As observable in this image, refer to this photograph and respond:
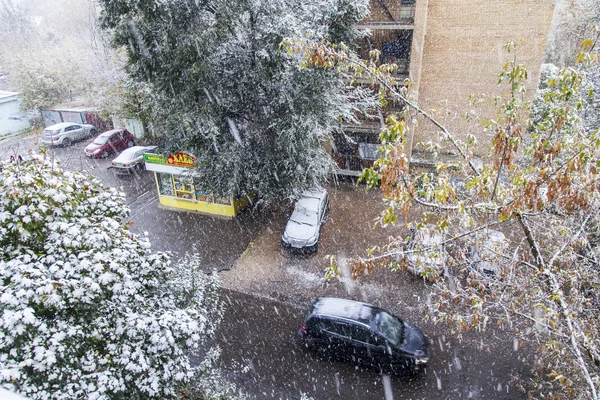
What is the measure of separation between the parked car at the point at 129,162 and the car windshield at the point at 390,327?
46.3ft

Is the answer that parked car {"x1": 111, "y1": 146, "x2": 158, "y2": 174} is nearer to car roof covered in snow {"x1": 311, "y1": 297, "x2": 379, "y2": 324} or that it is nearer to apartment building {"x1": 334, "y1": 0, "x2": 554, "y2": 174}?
apartment building {"x1": 334, "y1": 0, "x2": 554, "y2": 174}

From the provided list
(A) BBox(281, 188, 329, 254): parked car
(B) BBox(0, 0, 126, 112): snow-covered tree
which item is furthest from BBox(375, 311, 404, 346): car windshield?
(B) BBox(0, 0, 126, 112): snow-covered tree

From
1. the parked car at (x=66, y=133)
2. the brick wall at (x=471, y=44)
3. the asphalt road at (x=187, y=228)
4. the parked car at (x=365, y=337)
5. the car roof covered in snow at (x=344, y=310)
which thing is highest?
the brick wall at (x=471, y=44)

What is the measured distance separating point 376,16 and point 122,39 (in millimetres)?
10459

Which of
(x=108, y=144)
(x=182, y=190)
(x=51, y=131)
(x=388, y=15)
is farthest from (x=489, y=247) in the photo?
(x=51, y=131)

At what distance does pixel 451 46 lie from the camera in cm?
1565

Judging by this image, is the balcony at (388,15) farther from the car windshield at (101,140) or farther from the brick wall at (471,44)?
the car windshield at (101,140)

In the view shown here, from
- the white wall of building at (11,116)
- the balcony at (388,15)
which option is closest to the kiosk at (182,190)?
the balcony at (388,15)

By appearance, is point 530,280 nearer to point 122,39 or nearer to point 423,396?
point 423,396

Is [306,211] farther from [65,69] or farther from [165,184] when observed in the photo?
[65,69]

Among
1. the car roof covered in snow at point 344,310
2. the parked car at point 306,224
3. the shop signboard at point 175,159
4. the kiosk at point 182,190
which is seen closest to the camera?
the car roof covered in snow at point 344,310

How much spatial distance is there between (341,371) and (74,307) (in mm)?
5675

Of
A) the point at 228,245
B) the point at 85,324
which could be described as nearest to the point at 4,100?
the point at 228,245

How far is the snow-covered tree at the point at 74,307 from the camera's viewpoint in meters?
4.11
